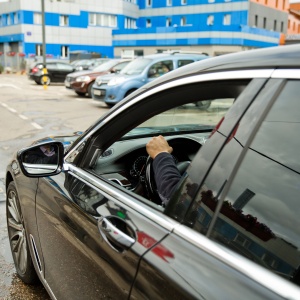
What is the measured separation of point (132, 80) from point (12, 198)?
34.3 feet

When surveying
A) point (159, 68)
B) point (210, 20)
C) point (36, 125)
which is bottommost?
point (36, 125)

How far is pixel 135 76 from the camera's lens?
43.6 feet

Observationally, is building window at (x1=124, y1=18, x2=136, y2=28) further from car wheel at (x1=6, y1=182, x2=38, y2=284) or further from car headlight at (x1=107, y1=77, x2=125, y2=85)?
car wheel at (x1=6, y1=182, x2=38, y2=284)

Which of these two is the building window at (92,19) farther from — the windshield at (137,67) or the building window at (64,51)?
the windshield at (137,67)

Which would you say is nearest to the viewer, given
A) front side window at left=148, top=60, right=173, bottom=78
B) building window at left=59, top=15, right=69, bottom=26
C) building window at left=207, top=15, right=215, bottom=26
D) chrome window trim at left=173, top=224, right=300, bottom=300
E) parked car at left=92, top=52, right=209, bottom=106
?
chrome window trim at left=173, top=224, right=300, bottom=300

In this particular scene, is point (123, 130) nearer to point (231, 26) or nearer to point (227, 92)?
point (227, 92)

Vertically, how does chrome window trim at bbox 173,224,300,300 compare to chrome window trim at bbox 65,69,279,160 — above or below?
below

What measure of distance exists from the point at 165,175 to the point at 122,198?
1.10ft

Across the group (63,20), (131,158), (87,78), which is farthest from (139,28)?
(131,158)

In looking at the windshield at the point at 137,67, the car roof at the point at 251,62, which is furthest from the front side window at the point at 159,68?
the car roof at the point at 251,62

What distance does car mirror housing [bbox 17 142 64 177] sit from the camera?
2.25 metres

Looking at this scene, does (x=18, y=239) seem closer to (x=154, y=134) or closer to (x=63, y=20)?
(x=154, y=134)

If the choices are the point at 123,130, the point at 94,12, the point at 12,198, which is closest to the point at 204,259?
the point at 123,130

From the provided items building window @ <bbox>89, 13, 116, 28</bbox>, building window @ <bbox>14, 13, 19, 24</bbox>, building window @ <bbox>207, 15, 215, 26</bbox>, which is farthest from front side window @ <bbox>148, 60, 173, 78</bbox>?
building window @ <bbox>89, 13, 116, 28</bbox>
